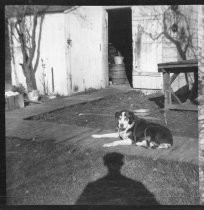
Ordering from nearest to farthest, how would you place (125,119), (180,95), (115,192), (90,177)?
(115,192) → (90,177) → (125,119) → (180,95)

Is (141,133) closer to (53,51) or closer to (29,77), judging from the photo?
(29,77)

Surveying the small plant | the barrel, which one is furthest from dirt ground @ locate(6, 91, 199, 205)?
the barrel

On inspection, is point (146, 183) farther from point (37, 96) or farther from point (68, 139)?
point (37, 96)

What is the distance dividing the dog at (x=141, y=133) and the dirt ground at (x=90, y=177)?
46 cm

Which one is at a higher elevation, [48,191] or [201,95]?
[201,95]

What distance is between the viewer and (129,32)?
16.5m

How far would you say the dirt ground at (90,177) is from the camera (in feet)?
14.1

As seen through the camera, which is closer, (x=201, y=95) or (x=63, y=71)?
(x=201, y=95)

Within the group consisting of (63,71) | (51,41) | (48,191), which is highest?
(51,41)

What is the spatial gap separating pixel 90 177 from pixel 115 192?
0.54 metres

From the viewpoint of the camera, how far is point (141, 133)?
5930 mm

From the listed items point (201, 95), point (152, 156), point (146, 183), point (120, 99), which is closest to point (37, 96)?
point (120, 99)

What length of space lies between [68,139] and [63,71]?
18.3ft

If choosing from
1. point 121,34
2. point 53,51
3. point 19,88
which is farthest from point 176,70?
point 121,34
